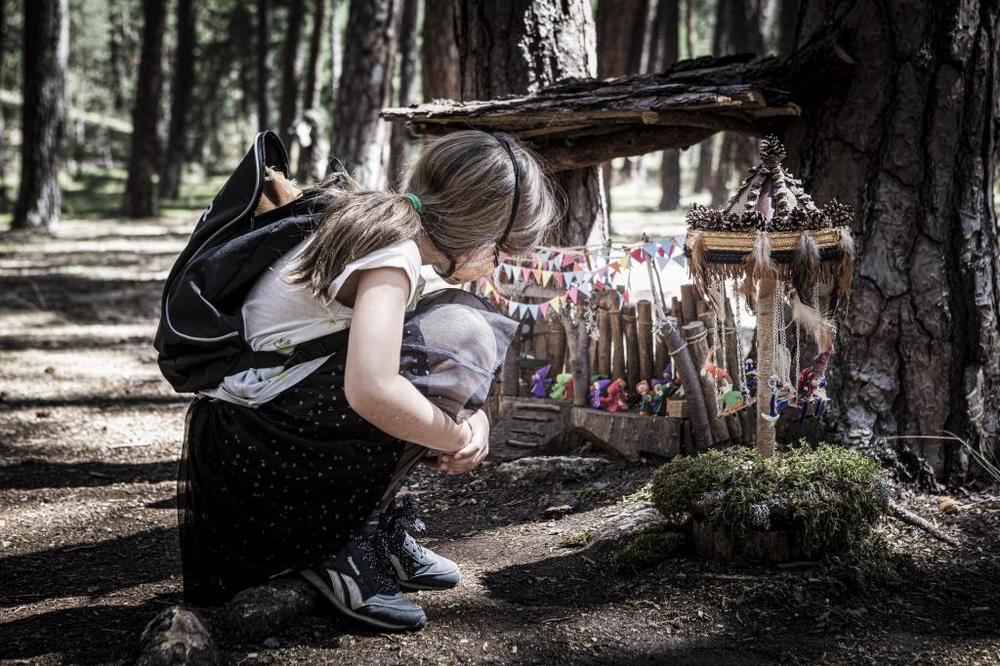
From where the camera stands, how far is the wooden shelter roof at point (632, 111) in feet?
13.3

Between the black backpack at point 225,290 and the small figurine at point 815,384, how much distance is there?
192 cm

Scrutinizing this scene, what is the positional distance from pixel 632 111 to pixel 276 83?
44039 millimetres

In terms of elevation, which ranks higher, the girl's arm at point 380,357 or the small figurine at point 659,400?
the girl's arm at point 380,357

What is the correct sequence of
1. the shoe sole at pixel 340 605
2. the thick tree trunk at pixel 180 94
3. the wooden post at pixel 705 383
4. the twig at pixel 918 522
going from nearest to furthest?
the shoe sole at pixel 340 605 < the twig at pixel 918 522 < the wooden post at pixel 705 383 < the thick tree trunk at pixel 180 94

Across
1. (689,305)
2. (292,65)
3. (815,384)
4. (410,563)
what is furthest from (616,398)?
(292,65)

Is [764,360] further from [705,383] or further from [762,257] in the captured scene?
[705,383]

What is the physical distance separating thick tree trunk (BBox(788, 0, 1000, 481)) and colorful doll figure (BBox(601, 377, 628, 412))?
119 cm

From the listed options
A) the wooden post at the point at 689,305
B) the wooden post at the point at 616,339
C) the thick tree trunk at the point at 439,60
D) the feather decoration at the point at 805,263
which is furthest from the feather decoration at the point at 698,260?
the thick tree trunk at the point at 439,60

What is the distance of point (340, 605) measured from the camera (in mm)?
2896

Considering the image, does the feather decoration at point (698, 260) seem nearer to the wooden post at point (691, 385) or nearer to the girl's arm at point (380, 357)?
the wooden post at point (691, 385)

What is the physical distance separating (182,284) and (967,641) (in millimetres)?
2633

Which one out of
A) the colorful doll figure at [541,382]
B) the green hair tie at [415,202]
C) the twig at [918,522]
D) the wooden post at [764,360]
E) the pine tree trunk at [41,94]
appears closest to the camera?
the green hair tie at [415,202]

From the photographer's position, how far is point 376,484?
2904 millimetres

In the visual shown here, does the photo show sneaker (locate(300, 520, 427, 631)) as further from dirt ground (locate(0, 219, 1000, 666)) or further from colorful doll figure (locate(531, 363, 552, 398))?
colorful doll figure (locate(531, 363, 552, 398))
